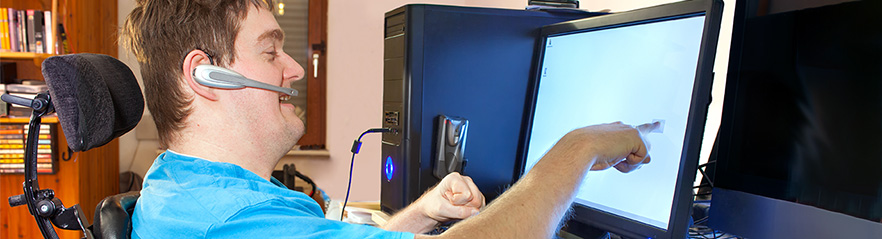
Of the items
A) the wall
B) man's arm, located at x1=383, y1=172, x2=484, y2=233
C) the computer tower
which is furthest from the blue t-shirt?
the wall

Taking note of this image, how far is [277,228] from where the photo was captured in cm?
63

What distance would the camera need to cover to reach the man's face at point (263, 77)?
2.60ft

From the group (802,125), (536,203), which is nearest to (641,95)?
(802,125)

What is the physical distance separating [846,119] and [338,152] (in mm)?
3095

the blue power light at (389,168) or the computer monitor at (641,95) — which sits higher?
the computer monitor at (641,95)

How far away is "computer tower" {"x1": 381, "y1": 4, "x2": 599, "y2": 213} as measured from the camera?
1169 mm

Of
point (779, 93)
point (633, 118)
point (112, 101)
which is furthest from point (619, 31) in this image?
point (112, 101)

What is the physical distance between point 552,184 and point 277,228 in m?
0.32

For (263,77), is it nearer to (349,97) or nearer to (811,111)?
(811,111)

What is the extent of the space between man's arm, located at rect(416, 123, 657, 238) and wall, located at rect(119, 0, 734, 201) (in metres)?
2.65

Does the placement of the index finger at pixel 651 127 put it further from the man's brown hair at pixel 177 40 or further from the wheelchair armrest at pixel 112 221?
the wheelchair armrest at pixel 112 221

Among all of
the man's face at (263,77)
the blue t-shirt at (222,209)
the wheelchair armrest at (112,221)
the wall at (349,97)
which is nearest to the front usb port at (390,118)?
the man's face at (263,77)

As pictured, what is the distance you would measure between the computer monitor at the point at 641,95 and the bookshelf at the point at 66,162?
8.75 feet

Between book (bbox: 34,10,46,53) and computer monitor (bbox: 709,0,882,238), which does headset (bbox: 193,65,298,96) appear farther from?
book (bbox: 34,10,46,53)
